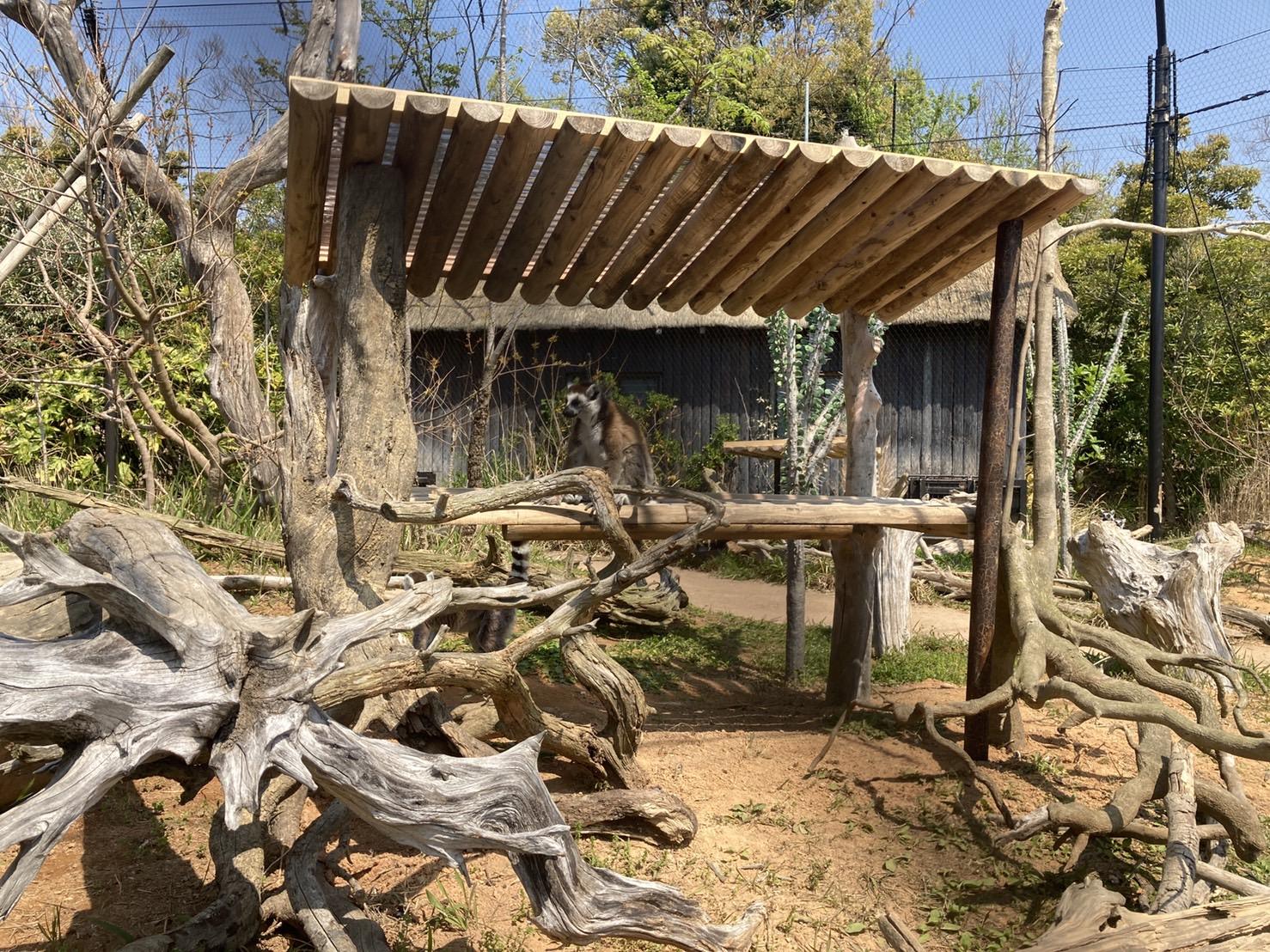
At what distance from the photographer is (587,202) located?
385 cm

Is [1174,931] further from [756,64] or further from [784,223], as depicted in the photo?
[756,64]

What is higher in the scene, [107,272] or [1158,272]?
[1158,272]

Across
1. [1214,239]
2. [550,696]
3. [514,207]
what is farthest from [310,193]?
[1214,239]

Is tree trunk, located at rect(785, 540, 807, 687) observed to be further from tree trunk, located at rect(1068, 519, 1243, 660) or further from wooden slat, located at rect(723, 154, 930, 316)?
wooden slat, located at rect(723, 154, 930, 316)

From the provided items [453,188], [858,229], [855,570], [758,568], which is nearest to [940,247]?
[858,229]

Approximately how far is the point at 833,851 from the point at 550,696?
2244mm

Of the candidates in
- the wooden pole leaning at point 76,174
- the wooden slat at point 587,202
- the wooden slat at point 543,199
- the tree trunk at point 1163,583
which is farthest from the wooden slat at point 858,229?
the wooden pole leaning at point 76,174

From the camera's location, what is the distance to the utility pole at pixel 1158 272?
9820 millimetres

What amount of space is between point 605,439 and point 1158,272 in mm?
6540

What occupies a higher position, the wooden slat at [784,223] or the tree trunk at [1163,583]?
the wooden slat at [784,223]

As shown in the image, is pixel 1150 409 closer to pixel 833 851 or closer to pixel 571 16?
pixel 833 851

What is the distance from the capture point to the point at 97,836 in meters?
3.62

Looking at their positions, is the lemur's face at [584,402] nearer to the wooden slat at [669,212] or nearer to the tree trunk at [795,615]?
the tree trunk at [795,615]

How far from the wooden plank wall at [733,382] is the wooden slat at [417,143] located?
8729 millimetres
